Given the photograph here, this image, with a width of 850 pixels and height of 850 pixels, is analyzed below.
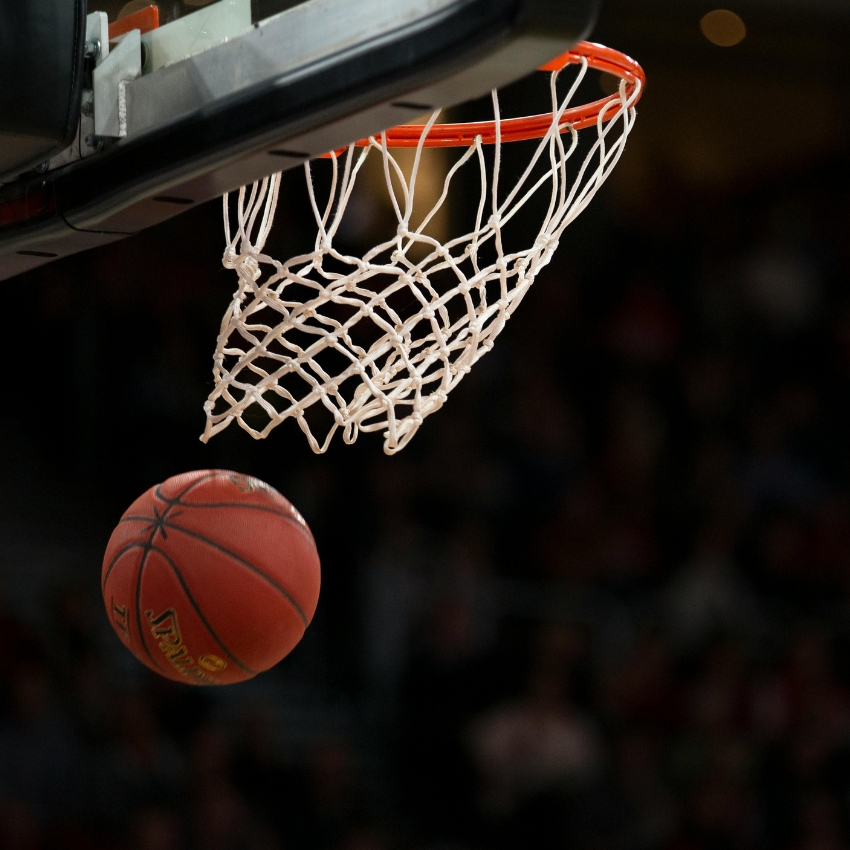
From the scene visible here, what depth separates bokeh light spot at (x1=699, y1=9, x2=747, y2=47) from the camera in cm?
677

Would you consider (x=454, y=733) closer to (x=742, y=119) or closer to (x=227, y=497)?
(x=227, y=497)

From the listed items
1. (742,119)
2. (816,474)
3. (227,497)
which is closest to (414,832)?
(816,474)

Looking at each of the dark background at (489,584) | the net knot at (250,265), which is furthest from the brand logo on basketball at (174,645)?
the dark background at (489,584)

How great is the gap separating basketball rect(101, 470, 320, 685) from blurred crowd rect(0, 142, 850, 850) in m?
2.61

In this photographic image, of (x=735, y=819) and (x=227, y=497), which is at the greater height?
(x=227, y=497)

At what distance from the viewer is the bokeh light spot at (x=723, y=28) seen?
22.2ft

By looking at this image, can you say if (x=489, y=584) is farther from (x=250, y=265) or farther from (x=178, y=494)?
(x=250, y=265)

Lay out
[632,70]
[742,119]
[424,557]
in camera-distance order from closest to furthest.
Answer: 1. [632,70]
2. [424,557]
3. [742,119]

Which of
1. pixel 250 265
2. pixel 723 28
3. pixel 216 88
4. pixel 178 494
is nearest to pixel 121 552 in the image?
pixel 178 494

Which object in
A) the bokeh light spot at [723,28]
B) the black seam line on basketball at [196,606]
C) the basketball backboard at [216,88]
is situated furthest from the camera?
the bokeh light spot at [723,28]

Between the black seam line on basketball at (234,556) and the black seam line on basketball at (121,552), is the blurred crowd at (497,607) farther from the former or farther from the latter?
the black seam line on basketball at (234,556)

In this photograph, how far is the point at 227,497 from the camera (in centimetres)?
209

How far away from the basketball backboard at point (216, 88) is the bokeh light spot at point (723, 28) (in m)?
5.56

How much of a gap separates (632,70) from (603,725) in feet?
11.4
